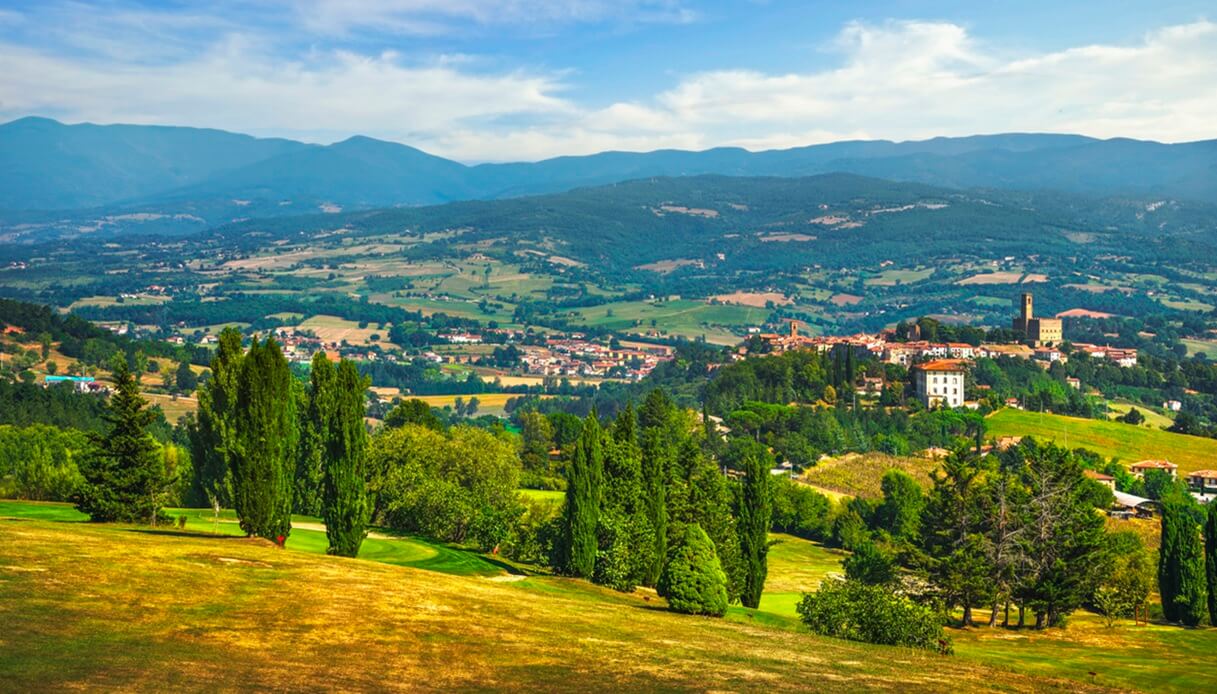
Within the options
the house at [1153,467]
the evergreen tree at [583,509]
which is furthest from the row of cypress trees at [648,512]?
the house at [1153,467]

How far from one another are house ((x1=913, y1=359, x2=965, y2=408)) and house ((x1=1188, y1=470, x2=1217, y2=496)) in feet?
99.1

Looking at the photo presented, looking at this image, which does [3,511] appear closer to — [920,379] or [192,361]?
[920,379]

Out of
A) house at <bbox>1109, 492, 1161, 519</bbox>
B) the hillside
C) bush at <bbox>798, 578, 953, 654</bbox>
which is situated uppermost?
the hillside

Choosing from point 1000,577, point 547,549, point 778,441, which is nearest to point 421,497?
point 547,549

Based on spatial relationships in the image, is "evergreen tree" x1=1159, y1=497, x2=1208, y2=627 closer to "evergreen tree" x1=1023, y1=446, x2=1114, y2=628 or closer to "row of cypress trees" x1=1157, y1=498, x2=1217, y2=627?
"row of cypress trees" x1=1157, y1=498, x2=1217, y2=627

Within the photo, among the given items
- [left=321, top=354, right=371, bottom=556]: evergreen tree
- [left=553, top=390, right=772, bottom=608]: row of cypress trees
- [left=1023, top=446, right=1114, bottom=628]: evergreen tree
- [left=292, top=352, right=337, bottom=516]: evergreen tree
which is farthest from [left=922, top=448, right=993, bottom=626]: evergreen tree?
[left=292, top=352, right=337, bottom=516]: evergreen tree

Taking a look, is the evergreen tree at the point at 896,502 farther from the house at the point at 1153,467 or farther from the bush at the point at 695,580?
the bush at the point at 695,580

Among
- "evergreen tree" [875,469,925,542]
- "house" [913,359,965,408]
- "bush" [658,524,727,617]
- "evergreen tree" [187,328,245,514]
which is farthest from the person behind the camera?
"house" [913,359,965,408]

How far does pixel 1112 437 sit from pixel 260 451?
10595 cm

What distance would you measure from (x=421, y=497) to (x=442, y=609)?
101 feet

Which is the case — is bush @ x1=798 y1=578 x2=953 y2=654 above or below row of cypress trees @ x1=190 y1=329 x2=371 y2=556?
below

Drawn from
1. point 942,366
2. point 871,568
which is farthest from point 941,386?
point 871,568

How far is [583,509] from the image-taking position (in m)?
48.5

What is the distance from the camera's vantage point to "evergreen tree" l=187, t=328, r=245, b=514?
43.5 meters
